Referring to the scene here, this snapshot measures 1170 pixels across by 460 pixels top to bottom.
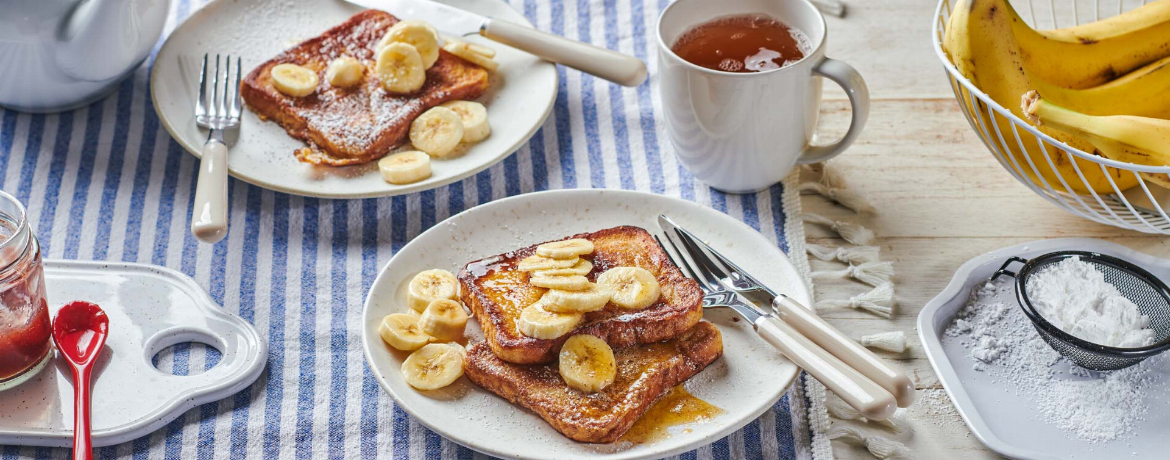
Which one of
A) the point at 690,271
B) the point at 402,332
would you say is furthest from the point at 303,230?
the point at 690,271

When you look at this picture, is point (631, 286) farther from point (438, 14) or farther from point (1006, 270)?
point (438, 14)

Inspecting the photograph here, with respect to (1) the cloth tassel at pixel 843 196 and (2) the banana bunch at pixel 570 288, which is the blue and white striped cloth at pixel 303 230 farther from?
(2) the banana bunch at pixel 570 288

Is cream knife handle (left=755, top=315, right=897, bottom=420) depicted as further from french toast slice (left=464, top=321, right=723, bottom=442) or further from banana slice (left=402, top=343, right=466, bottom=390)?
banana slice (left=402, top=343, right=466, bottom=390)

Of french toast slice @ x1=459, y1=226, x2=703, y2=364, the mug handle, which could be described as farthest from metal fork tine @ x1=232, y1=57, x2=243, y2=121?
the mug handle

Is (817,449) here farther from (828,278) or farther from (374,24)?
(374,24)

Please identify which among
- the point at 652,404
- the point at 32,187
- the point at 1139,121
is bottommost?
the point at 32,187

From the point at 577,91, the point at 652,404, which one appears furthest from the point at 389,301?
the point at 577,91
